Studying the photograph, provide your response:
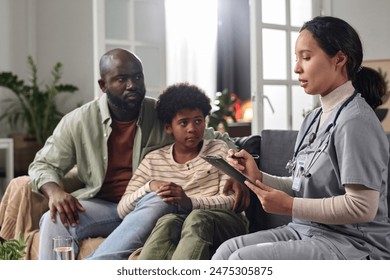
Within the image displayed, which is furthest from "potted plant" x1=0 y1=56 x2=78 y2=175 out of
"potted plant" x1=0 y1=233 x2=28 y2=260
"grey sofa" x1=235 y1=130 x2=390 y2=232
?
"potted plant" x1=0 y1=233 x2=28 y2=260

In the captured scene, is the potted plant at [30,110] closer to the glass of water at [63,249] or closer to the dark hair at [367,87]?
the glass of water at [63,249]

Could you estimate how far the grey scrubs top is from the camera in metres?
1.03

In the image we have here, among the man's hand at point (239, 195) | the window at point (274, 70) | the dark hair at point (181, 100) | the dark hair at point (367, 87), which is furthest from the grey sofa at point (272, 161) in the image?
the window at point (274, 70)

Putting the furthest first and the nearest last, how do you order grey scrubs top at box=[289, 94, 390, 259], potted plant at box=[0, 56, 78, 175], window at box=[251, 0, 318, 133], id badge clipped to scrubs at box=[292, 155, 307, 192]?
potted plant at box=[0, 56, 78, 175] < window at box=[251, 0, 318, 133] < id badge clipped to scrubs at box=[292, 155, 307, 192] < grey scrubs top at box=[289, 94, 390, 259]

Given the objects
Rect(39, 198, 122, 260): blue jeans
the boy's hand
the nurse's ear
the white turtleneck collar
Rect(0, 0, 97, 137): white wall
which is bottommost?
Rect(39, 198, 122, 260): blue jeans

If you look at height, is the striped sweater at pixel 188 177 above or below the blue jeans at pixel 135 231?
above

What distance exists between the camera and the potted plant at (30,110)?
3350 mm

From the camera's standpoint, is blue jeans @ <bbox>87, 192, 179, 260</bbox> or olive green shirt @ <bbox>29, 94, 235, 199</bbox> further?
olive green shirt @ <bbox>29, 94, 235, 199</bbox>

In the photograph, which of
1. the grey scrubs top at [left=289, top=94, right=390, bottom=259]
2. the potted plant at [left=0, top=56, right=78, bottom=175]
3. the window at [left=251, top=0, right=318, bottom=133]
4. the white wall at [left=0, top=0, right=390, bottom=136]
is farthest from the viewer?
the potted plant at [left=0, top=56, right=78, bottom=175]

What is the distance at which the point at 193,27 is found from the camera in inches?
192

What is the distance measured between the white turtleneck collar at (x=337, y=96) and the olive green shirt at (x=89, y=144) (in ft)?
1.72

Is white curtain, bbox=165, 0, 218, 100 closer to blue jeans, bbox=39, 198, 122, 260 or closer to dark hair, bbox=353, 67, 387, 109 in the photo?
blue jeans, bbox=39, 198, 122, 260

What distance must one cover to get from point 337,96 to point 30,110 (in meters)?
2.61

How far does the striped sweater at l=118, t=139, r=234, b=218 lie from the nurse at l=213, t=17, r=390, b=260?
36cm
